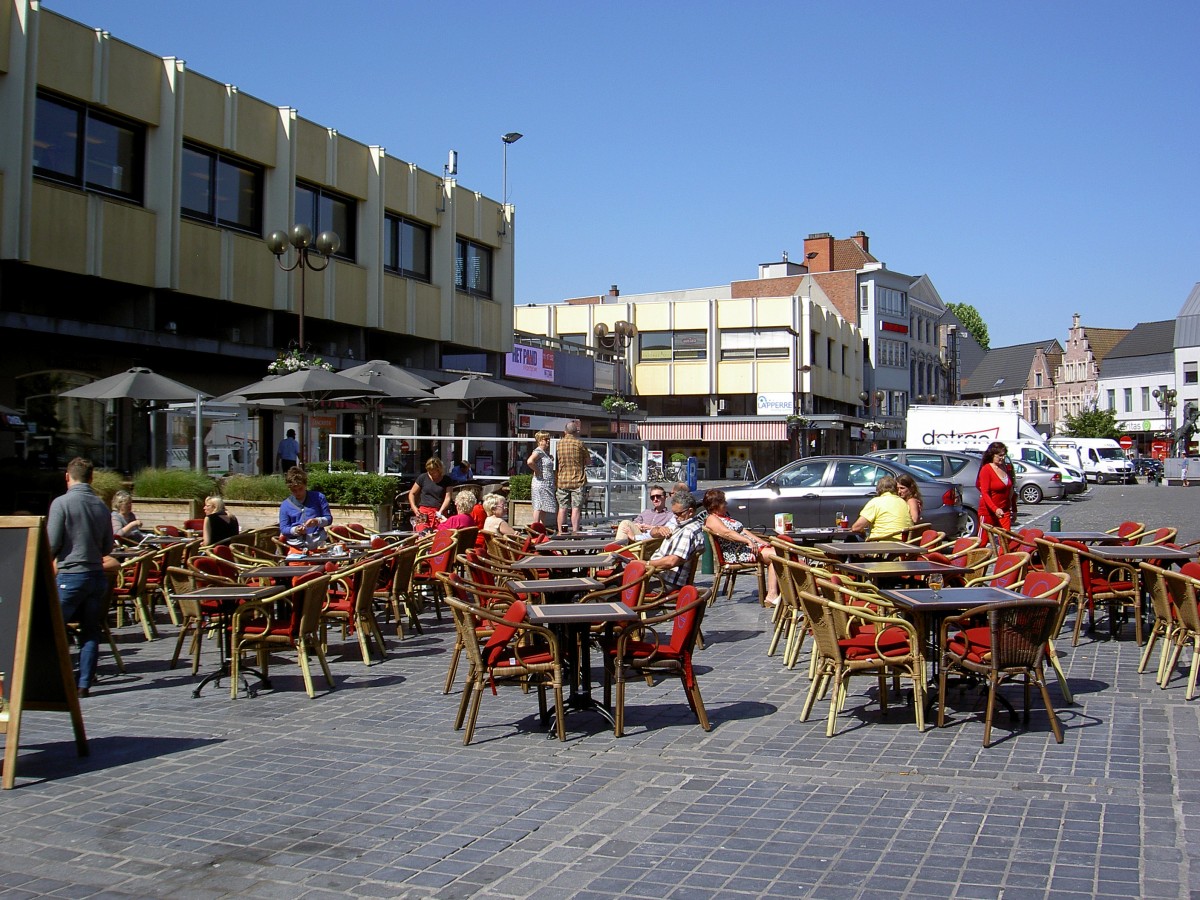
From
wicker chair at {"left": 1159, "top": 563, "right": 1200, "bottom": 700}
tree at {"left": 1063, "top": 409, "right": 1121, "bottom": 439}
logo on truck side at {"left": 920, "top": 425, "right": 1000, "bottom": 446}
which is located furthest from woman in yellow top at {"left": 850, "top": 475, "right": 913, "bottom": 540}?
tree at {"left": 1063, "top": 409, "right": 1121, "bottom": 439}

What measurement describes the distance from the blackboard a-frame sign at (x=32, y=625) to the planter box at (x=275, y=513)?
1114cm

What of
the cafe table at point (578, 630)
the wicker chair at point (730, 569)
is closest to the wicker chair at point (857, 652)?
the cafe table at point (578, 630)

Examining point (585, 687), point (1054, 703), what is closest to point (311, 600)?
point (585, 687)

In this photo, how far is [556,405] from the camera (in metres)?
42.8

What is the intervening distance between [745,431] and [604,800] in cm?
5594

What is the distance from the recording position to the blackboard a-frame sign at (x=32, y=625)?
591cm

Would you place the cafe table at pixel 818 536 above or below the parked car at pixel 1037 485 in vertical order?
below

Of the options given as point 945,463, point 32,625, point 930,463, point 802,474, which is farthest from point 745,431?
point 32,625

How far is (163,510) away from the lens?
17266 millimetres

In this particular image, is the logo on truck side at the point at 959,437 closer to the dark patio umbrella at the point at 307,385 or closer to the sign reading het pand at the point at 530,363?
the sign reading het pand at the point at 530,363

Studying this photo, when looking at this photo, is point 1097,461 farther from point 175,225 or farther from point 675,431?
point 175,225

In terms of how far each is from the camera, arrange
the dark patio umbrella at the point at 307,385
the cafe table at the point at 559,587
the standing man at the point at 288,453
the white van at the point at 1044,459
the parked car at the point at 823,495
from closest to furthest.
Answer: the cafe table at the point at 559,587 < the dark patio umbrella at the point at 307,385 < the parked car at the point at 823,495 < the standing man at the point at 288,453 < the white van at the point at 1044,459

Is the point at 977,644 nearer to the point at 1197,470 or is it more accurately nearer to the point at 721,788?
the point at 721,788

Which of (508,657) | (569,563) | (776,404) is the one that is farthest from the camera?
(776,404)
